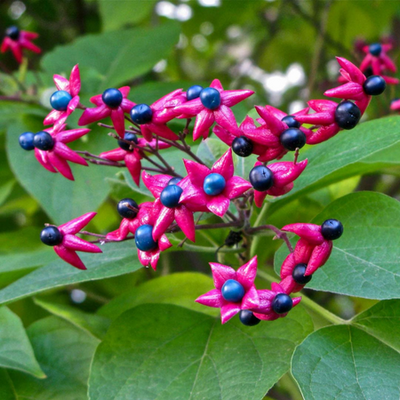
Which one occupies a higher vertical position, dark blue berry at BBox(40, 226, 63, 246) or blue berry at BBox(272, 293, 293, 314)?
dark blue berry at BBox(40, 226, 63, 246)

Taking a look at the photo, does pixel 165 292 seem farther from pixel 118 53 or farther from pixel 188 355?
pixel 118 53

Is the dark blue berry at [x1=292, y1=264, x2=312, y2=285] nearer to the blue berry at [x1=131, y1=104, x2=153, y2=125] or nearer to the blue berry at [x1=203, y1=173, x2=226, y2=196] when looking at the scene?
the blue berry at [x1=203, y1=173, x2=226, y2=196]

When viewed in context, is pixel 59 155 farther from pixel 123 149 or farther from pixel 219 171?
pixel 219 171

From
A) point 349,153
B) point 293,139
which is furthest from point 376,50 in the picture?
point 293,139

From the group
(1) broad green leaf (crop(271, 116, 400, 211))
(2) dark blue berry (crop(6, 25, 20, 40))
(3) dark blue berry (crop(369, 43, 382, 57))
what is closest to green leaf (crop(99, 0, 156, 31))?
(2) dark blue berry (crop(6, 25, 20, 40))

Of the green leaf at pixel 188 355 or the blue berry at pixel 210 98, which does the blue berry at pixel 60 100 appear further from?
the green leaf at pixel 188 355

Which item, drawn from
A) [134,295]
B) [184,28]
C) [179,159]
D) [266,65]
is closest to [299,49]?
[266,65]
